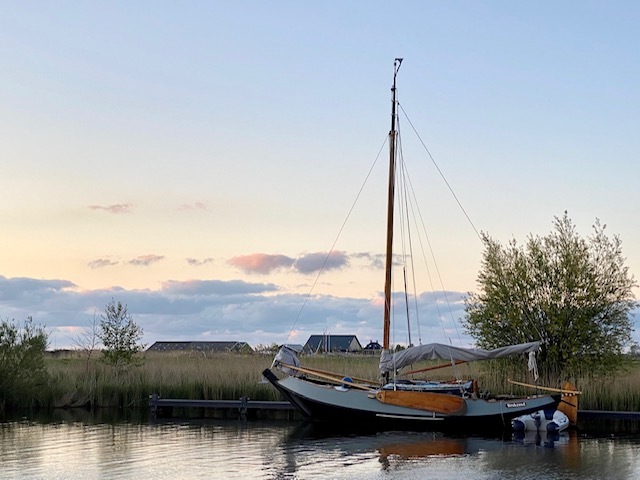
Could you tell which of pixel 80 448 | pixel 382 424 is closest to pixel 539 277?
pixel 382 424

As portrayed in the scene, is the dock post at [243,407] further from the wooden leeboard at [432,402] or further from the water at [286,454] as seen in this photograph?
the wooden leeboard at [432,402]

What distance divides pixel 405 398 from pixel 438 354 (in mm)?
2115

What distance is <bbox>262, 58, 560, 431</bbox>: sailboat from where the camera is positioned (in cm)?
3006

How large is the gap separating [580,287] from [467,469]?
17128 millimetres

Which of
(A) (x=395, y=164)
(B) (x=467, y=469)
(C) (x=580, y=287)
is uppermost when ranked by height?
(A) (x=395, y=164)

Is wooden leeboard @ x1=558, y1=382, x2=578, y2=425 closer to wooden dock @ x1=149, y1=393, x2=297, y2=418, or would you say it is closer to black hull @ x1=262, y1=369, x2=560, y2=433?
black hull @ x1=262, y1=369, x2=560, y2=433

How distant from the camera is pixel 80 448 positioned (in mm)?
24984

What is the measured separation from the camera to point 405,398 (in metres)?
30.2

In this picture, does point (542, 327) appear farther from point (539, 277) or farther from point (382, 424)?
point (382, 424)

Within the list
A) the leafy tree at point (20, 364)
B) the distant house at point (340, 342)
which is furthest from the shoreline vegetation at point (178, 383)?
the distant house at point (340, 342)

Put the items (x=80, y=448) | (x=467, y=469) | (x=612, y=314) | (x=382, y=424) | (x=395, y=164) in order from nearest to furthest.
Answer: (x=467, y=469) → (x=80, y=448) → (x=382, y=424) → (x=395, y=164) → (x=612, y=314)

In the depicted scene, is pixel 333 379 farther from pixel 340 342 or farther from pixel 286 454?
pixel 340 342

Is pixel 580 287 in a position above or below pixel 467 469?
above

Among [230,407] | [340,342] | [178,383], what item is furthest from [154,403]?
[340,342]
